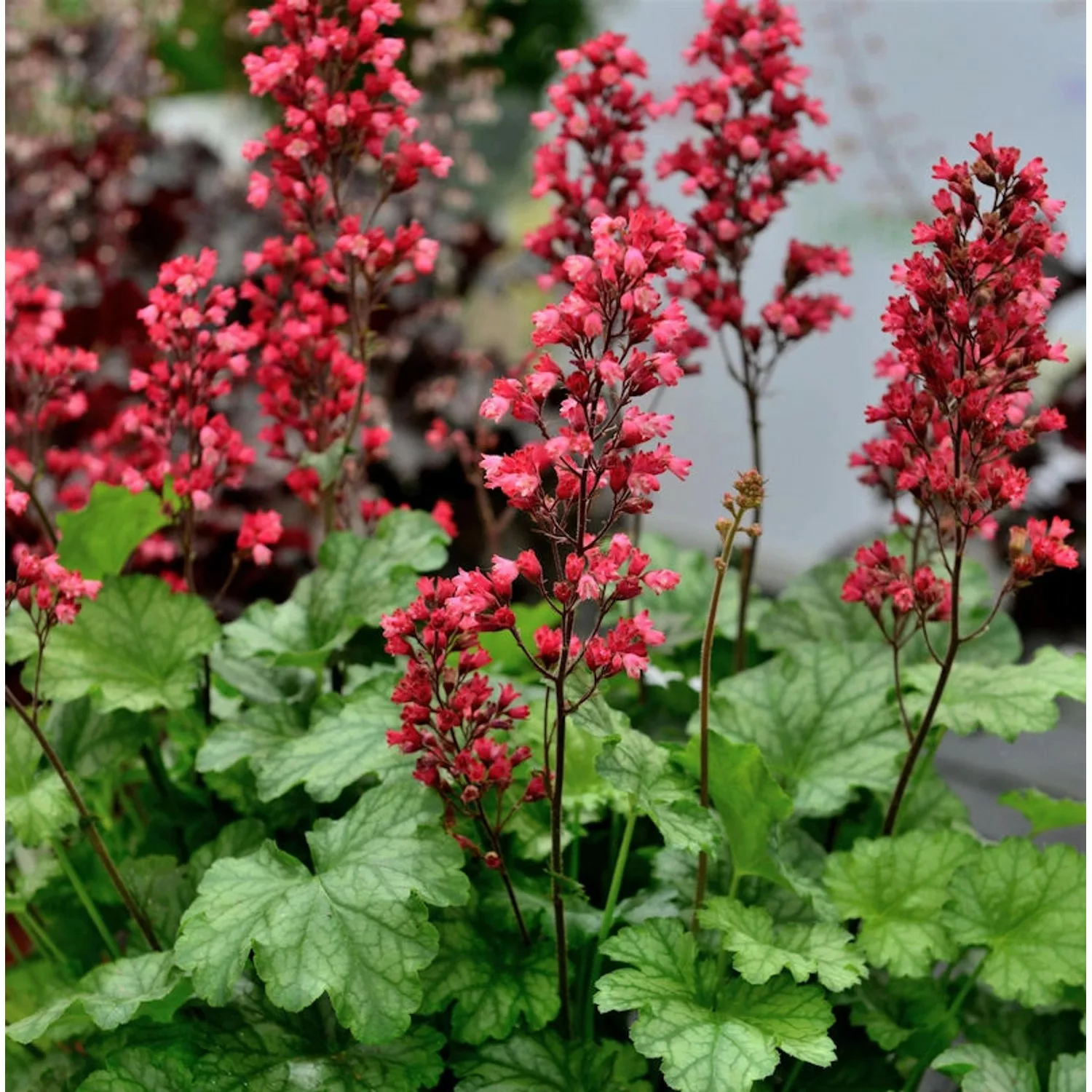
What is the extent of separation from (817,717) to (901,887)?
0.71ft

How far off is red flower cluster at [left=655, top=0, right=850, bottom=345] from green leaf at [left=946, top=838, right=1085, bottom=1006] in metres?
0.55

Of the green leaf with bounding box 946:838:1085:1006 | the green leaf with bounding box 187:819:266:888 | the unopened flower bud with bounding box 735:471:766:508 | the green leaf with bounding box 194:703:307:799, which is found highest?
the unopened flower bud with bounding box 735:471:766:508

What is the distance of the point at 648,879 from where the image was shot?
1297 mm

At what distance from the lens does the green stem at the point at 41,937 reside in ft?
4.20

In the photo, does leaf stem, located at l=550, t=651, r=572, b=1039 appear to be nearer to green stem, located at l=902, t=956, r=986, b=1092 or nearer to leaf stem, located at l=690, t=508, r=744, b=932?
leaf stem, located at l=690, t=508, r=744, b=932

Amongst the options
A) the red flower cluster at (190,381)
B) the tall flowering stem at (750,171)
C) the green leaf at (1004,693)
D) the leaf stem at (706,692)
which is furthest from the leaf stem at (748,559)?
the red flower cluster at (190,381)

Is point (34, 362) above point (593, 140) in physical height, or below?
below

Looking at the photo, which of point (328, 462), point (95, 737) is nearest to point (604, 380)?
point (328, 462)

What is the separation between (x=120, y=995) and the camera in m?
1.03

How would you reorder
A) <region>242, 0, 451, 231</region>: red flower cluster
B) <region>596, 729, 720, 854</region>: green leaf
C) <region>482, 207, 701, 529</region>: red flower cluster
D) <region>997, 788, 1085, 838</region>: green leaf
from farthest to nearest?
<region>997, 788, 1085, 838</region>: green leaf → <region>242, 0, 451, 231</region>: red flower cluster → <region>596, 729, 720, 854</region>: green leaf → <region>482, 207, 701, 529</region>: red flower cluster

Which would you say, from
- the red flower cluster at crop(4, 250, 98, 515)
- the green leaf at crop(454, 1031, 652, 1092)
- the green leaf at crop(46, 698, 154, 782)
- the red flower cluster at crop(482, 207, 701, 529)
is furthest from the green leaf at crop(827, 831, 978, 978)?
the red flower cluster at crop(4, 250, 98, 515)

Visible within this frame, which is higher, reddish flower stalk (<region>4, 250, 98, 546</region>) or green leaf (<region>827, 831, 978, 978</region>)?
reddish flower stalk (<region>4, 250, 98, 546</region>)

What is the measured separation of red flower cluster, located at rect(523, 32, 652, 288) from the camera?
4.34 ft

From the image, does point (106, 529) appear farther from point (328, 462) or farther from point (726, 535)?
point (726, 535)
